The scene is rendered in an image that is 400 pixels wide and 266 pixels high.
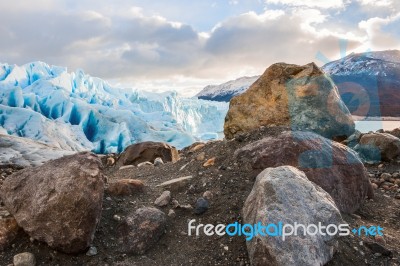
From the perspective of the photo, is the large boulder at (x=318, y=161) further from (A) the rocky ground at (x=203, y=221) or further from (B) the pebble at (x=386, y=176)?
(B) the pebble at (x=386, y=176)

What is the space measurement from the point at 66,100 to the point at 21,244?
2319 centimetres

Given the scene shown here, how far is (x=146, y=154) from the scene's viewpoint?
29.9 feet

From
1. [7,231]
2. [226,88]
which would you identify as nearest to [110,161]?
[7,231]

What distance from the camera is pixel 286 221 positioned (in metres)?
3.01

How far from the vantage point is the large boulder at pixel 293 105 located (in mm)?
7062

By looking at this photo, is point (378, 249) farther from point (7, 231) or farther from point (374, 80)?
point (374, 80)

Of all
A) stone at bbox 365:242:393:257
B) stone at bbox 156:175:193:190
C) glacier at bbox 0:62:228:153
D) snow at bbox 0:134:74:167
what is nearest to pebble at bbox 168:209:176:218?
stone at bbox 156:175:193:190

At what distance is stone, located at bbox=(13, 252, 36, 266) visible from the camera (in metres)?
3.10

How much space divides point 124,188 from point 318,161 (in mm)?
2422

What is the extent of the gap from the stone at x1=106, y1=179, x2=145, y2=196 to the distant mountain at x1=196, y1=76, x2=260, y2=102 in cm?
13942

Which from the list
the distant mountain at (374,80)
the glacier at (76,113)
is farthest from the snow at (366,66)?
the glacier at (76,113)

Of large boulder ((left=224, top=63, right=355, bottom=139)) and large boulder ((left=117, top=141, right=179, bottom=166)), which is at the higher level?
large boulder ((left=224, top=63, right=355, bottom=139))

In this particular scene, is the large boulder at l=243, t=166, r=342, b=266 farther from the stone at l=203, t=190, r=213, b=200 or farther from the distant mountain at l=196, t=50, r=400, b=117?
the distant mountain at l=196, t=50, r=400, b=117

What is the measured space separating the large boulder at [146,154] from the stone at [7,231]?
5504 millimetres
